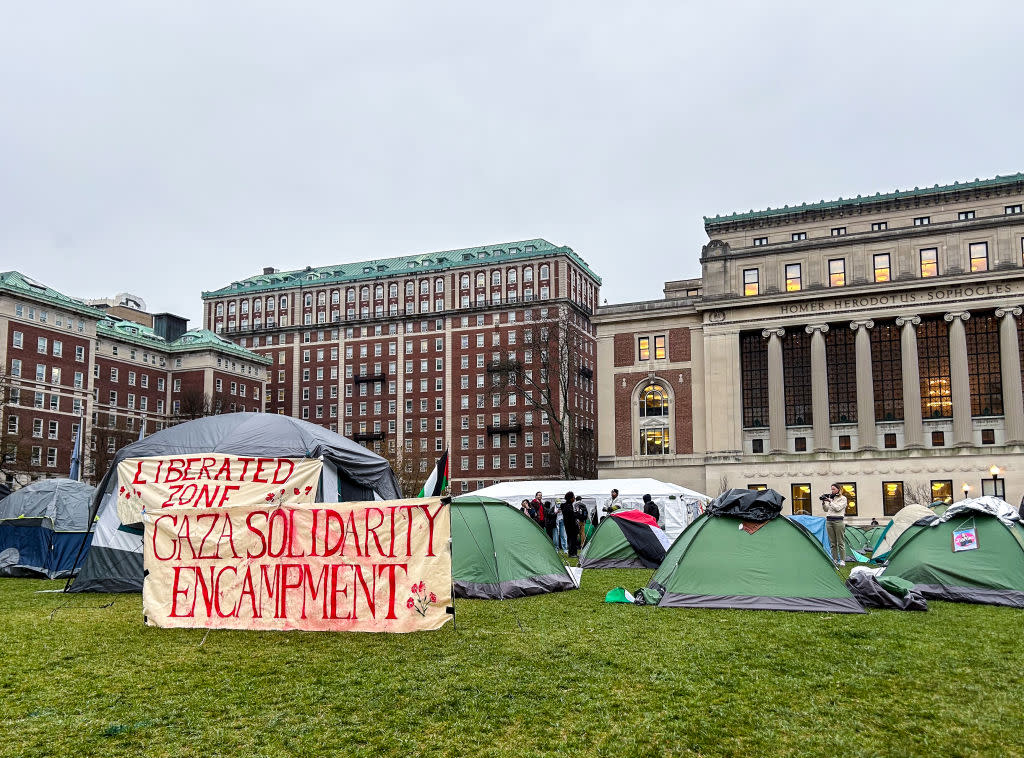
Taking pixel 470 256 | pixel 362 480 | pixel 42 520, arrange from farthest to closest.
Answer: pixel 470 256 → pixel 42 520 → pixel 362 480

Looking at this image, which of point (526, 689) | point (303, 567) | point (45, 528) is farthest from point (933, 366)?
point (526, 689)

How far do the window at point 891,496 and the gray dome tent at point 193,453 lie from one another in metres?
46.5

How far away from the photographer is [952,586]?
48.5ft

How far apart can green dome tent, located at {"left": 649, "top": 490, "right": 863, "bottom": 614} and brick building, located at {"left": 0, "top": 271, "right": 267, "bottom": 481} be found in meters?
56.6

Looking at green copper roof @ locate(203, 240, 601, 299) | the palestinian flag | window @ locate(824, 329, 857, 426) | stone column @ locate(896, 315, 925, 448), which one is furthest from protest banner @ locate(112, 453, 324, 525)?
green copper roof @ locate(203, 240, 601, 299)

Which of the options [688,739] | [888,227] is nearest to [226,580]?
[688,739]

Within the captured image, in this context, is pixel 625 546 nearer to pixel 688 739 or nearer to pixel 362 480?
pixel 362 480

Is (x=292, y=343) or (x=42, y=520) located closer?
(x=42, y=520)

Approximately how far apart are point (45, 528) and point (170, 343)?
87.2m

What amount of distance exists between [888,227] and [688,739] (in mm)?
60412

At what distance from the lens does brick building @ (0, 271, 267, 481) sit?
2975 inches

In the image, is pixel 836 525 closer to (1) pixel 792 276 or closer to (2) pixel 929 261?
(1) pixel 792 276

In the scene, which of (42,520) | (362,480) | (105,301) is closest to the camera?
(362,480)

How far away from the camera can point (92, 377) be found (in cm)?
8419
